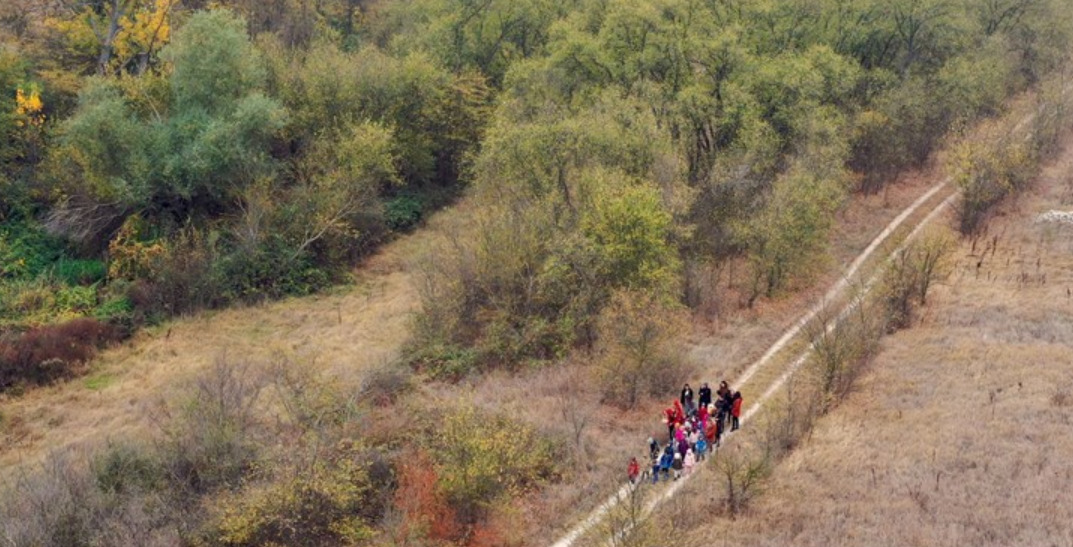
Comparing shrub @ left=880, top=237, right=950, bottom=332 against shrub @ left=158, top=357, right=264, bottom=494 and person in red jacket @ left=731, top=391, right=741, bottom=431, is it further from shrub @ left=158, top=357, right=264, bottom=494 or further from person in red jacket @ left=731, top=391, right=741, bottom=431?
shrub @ left=158, top=357, right=264, bottom=494

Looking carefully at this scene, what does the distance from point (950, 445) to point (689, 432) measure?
6629 millimetres

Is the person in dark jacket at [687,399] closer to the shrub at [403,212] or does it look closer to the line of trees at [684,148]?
the line of trees at [684,148]

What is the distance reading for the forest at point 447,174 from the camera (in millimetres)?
21375

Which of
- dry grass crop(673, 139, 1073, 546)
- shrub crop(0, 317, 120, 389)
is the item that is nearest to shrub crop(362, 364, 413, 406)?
dry grass crop(673, 139, 1073, 546)

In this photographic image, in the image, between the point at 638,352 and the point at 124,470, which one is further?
the point at 638,352

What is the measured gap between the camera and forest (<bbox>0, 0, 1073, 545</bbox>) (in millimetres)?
21375

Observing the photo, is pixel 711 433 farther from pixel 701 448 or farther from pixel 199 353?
pixel 199 353

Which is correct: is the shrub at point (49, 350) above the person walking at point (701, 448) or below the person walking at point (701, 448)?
below

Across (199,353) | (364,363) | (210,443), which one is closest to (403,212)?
(199,353)

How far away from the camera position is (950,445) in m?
20.6

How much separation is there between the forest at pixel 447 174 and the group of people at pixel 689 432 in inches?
94.1

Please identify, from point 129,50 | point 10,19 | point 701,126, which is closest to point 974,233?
point 701,126

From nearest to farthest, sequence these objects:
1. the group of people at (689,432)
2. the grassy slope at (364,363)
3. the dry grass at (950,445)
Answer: the dry grass at (950,445) < the group of people at (689,432) < the grassy slope at (364,363)

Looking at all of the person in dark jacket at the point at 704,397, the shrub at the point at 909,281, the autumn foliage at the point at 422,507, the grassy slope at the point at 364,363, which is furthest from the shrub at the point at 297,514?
the shrub at the point at 909,281
